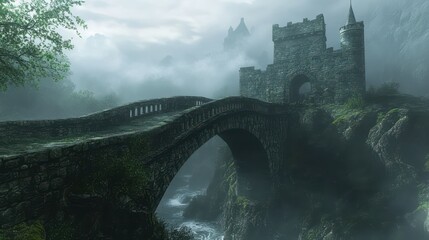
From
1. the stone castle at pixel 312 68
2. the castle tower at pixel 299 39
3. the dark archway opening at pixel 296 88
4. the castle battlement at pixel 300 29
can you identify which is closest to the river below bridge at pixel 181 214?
the stone castle at pixel 312 68

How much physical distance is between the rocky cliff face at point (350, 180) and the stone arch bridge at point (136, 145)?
2.23 meters

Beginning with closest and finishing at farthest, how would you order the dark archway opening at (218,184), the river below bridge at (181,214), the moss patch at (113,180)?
the moss patch at (113,180) < the dark archway opening at (218,184) < the river below bridge at (181,214)

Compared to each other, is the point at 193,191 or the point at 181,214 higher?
the point at 193,191

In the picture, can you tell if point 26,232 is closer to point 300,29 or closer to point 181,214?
point 300,29

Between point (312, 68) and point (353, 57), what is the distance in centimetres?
437

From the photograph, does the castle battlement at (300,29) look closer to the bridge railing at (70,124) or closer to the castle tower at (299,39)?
the castle tower at (299,39)

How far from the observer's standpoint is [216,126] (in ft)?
58.8

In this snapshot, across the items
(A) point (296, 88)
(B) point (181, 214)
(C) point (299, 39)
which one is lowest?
(B) point (181, 214)

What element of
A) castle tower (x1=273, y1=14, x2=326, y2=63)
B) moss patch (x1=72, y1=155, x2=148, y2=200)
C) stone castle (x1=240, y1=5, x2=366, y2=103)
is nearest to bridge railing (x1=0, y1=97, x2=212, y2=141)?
moss patch (x1=72, y1=155, x2=148, y2=200)

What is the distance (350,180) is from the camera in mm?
25031

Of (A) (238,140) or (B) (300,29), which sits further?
(B) (300,29)

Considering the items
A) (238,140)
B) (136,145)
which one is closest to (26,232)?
(136,145)

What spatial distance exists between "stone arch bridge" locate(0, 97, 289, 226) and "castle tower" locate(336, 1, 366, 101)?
27.6 feet

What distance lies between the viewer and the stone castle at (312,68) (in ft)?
103
